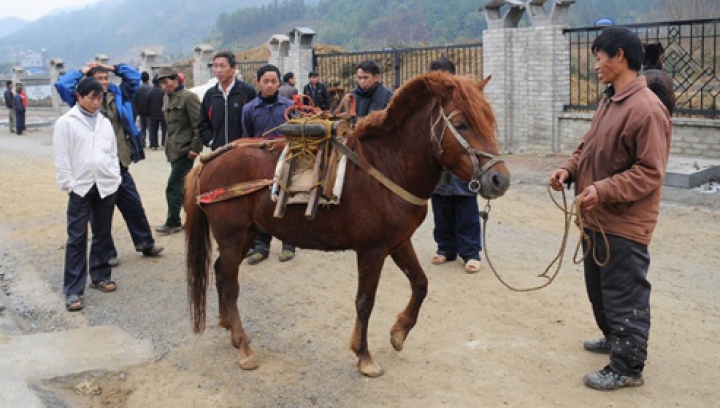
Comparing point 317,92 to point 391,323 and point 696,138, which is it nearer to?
point 696,138

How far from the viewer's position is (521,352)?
495 centimetres

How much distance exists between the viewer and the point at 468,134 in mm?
4215

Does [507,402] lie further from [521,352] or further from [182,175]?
[182,175]

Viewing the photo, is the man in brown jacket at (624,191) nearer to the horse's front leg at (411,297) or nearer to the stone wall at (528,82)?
the horse's front leg at (411,297)

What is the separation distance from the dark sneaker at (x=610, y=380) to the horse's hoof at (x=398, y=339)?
123 centimetres

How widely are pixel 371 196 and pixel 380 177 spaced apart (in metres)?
0.13

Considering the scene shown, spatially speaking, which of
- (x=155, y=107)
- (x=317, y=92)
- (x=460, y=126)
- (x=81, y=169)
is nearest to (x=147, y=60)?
(x=155, y=107)

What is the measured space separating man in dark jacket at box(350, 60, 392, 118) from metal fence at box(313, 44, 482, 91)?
8808 mm

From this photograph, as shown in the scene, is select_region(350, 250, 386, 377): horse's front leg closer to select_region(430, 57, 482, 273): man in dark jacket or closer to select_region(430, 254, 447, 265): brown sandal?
select_region(430, 57, 482, 273): man in dark jacket

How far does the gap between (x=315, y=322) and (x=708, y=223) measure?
17.6 ft

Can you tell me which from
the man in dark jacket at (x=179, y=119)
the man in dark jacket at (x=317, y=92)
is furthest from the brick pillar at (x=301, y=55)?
the man in dark jacket at (x=179, y=119)

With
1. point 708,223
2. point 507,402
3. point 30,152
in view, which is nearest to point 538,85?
point 708,223

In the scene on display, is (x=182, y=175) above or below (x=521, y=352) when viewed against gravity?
above

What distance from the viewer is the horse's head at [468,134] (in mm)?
Result: 4098
